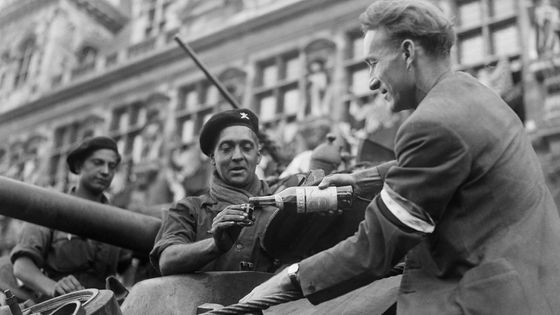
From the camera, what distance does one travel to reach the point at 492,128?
75.7 inches

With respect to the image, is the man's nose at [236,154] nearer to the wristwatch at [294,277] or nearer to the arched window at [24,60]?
the wristwatch at [294,277]

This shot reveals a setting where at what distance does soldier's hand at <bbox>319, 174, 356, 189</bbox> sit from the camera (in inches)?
88.3

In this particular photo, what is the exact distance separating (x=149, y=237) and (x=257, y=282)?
136 cm

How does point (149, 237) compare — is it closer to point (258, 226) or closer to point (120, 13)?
point (258, 226)

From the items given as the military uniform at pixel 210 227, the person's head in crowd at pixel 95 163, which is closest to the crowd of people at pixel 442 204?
the military uniform at pixel 210 227

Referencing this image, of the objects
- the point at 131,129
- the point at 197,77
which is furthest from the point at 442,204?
the point at 131,129

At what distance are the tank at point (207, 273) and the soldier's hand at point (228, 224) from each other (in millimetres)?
186

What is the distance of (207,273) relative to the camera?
2750 mm

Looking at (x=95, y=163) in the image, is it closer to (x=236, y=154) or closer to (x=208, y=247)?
(x=236, y=154)

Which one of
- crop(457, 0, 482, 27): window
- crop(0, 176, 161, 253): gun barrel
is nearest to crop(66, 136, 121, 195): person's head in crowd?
crop(0, 176, 161, 253): gun barrel

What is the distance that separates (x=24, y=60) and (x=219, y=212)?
21290mm

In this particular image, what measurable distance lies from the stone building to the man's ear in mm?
6704

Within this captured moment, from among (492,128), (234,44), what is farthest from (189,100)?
(492,128)

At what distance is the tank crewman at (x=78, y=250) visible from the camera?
4.07 m
